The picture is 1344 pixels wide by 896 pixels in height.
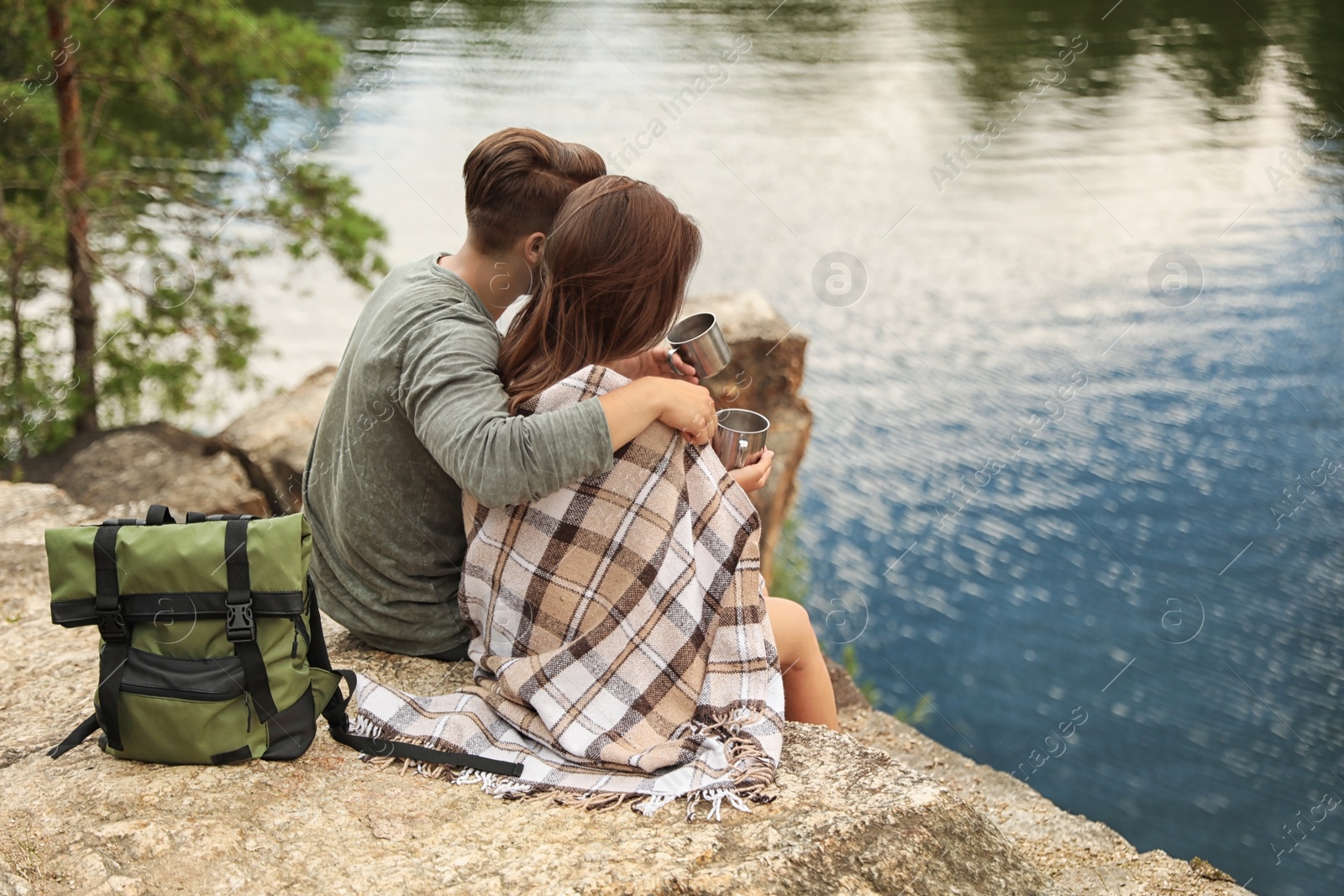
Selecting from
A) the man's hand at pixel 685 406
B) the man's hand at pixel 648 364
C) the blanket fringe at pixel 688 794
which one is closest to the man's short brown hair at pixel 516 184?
the man's hand at pixel 648 364

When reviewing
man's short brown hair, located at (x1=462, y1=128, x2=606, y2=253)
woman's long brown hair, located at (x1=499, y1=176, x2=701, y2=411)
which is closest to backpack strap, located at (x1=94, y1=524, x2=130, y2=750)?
woman's long brown hair, located at (x1=499, y1=176, x2=701, y2=411)

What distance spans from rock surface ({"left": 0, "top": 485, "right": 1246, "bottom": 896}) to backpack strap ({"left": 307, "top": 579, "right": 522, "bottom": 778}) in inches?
1.4

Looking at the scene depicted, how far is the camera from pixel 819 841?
5.85 feet

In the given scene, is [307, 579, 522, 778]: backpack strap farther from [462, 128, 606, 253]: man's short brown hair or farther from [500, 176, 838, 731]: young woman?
[462, 128, 606, 253]: man's short brown hair

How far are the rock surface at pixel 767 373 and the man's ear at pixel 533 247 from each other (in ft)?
8.85

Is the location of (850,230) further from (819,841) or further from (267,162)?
(819,841)

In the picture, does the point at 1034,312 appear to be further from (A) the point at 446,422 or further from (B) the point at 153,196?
(A) the point at 446,422

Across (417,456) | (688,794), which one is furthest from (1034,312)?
(688,794)

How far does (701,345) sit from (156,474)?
12.2 ft

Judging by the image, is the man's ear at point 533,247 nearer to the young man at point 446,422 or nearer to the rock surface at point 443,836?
the young man at point 446,422

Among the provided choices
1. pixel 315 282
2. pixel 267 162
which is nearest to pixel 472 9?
pixel 315 282

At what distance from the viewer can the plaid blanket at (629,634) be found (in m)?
1.98

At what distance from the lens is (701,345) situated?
2180 mm

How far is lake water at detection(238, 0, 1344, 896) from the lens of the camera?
268 inches
